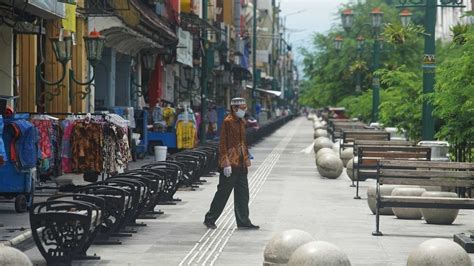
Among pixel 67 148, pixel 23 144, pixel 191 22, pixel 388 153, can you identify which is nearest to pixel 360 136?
pixel 388 153

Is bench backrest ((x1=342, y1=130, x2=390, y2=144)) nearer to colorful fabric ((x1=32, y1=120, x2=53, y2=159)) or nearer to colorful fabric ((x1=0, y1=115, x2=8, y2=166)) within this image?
colorful fabric ((x1=32, y1=120, x2=53, y2=159))

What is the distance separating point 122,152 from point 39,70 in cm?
777

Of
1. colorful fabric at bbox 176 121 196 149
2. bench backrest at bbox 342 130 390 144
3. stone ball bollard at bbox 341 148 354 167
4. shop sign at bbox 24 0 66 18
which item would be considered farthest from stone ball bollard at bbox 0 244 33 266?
colorful fabric at bbox 176 121 196 149

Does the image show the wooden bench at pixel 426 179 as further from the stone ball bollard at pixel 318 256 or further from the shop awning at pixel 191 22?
the shop awning at pixel 191 22

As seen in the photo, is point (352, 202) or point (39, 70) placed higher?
point (39, 70)

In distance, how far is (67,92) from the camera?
1329 inches

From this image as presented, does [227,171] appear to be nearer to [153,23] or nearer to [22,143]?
[22,143]

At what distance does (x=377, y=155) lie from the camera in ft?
86.3

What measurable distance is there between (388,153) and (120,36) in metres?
17.3

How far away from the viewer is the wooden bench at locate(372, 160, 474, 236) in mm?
17922

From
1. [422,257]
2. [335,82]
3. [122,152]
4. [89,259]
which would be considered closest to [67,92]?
[122,152]

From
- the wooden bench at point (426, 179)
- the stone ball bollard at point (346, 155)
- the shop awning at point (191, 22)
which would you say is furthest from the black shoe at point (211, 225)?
the shop awning at point (191, 22)

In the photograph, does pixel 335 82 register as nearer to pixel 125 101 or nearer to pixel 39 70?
pixel 125 101

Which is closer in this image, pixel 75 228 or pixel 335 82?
pixel 75 228
